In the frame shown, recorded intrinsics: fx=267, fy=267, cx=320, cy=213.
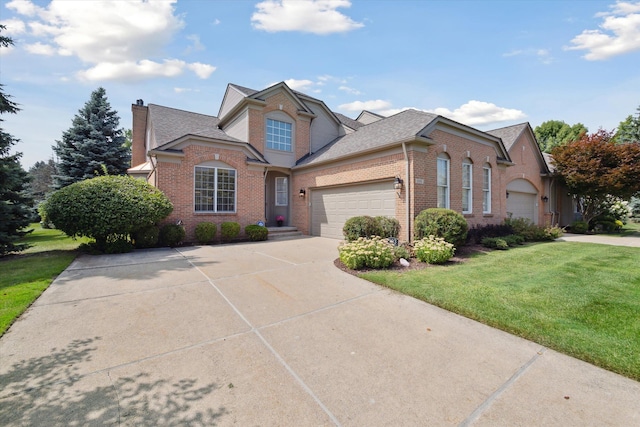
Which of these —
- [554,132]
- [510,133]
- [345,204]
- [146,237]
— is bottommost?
[146,237]

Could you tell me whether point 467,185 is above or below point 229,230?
above

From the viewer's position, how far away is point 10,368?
9.07ft

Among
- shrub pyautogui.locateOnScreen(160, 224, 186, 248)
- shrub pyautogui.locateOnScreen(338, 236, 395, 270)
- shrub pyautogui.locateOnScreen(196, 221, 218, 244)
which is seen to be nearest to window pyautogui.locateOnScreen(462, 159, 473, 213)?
shrub pyautogui.locateOnScreen(338, 236, 395, 270)

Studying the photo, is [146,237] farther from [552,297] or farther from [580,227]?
[580,227]

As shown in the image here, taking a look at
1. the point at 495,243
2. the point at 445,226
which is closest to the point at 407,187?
the point at 445,226

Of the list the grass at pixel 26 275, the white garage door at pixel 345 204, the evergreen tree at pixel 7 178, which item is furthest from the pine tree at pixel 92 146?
the white garage door at pixel 345 204

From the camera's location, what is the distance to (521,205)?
16.5m

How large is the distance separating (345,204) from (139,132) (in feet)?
50.8

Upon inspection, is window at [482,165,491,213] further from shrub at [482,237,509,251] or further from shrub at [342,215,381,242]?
shrub at [342,215,381,242]

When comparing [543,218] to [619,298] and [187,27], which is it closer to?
[619,298]

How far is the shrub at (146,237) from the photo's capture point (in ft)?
31.4

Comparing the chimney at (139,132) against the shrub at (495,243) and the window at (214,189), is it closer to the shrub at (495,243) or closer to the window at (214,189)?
the window at (214,189)

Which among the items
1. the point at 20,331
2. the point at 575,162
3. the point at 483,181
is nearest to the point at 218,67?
the point at 20,331

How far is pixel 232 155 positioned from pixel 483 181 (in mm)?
11840
